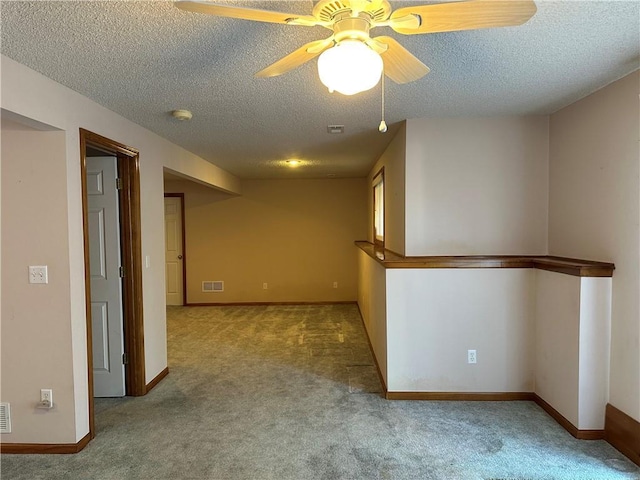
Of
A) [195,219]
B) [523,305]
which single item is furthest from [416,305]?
[195,219]

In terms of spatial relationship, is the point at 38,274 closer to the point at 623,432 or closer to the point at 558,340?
the point at 558,340

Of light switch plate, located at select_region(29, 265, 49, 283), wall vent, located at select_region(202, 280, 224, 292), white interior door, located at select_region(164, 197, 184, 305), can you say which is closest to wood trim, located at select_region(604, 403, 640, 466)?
light switch plate, located at select_region(29, 265, 49, 283)

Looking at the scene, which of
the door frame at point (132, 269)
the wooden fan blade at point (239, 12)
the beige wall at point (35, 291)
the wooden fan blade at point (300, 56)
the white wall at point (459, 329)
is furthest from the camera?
the door frame at point (132, 269)

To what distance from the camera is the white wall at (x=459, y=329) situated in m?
2.87

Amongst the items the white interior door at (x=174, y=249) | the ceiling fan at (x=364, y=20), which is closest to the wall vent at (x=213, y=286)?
the white interior door at (x=174, y=249)

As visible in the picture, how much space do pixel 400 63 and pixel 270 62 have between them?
0.76 meters

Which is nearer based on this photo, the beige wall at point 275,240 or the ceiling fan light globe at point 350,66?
the ceiling fan light globe at point 350,66

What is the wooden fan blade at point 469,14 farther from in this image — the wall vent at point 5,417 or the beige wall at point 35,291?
the wall vent at point 5,417

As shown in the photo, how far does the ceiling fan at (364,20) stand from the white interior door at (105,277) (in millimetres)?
2289

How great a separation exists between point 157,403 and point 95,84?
2.35m

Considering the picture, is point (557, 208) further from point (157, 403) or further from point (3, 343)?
point (3, 343)

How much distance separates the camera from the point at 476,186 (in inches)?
121

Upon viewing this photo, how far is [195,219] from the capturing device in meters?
6.59

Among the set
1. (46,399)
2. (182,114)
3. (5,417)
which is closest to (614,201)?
(182,114)
